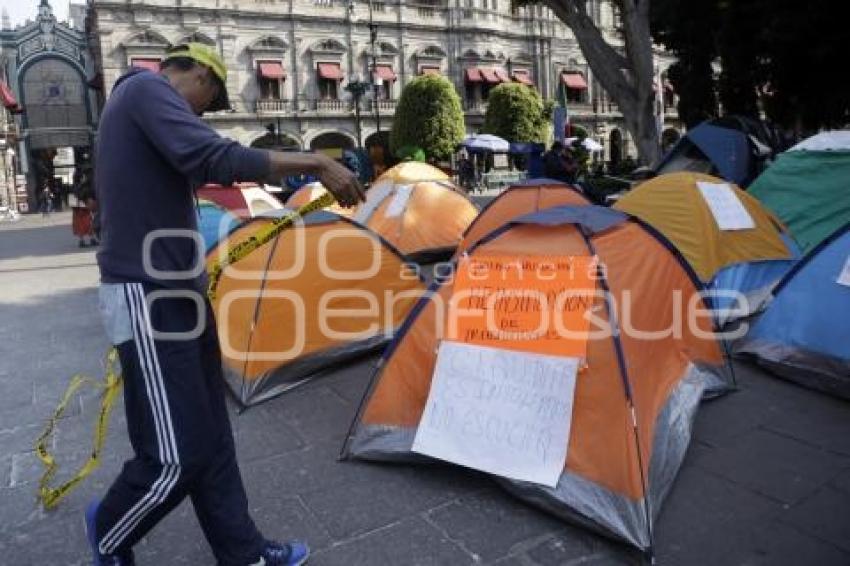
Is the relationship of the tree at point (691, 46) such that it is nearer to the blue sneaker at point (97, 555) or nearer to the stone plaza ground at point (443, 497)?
the stone plaza ground at point (443, 497)

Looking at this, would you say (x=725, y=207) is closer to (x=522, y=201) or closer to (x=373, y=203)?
(x=522, y=201)

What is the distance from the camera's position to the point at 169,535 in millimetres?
3135

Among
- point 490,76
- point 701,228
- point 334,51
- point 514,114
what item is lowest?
point 701,228

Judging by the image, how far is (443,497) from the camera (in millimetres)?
3365

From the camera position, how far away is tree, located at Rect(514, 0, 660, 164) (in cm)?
1234

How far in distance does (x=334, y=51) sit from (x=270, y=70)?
364 centimetres

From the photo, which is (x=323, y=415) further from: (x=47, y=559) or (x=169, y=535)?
(x=47, y=559)

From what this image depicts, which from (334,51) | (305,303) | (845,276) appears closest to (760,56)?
(845,276)

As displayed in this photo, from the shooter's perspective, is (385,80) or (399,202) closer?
(399,202)

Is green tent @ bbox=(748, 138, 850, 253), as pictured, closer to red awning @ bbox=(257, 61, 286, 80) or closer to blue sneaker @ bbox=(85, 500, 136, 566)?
blue sneaker @ bbox=(85, 500, 136, 566)

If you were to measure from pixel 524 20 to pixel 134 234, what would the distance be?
41081 mm

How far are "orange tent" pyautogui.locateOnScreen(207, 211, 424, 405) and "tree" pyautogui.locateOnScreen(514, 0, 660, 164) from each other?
874 centimetres

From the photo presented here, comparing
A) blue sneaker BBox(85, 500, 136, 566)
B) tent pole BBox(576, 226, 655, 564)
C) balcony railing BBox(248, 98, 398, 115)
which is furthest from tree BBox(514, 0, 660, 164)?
balcony railing BBox(248, 98, 398, 115)

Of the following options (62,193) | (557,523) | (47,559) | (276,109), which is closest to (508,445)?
(557,523)
